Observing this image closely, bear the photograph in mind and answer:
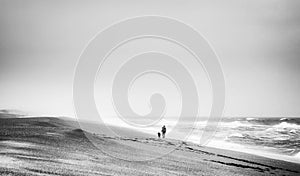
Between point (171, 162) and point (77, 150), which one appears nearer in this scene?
point (77, 150)

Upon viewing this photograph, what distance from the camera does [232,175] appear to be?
13.6 metres

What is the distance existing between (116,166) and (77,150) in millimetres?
2962

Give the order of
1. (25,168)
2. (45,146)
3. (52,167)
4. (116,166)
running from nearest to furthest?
(25,168) < (52,167) < (116,166) < (45,146)

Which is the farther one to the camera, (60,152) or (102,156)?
(102,156)

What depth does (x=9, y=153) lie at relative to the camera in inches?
429

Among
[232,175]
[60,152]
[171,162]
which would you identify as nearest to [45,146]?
[60,152]

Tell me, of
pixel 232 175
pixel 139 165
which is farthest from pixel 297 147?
pixel 139 165

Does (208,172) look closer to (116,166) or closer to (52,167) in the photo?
(116,166)

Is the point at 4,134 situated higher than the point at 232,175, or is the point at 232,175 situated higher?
the point at 4,134

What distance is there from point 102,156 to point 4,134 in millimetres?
5891

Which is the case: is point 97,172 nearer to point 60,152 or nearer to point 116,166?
point 116,166

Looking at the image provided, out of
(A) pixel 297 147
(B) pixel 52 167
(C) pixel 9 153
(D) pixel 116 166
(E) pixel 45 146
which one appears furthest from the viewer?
(A) pixel 297 147

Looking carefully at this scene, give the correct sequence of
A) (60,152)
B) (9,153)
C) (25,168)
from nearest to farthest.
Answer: (25,168) → (9,153) → (60,152)

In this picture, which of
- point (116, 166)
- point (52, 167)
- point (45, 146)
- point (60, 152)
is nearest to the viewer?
point (52, 167)
